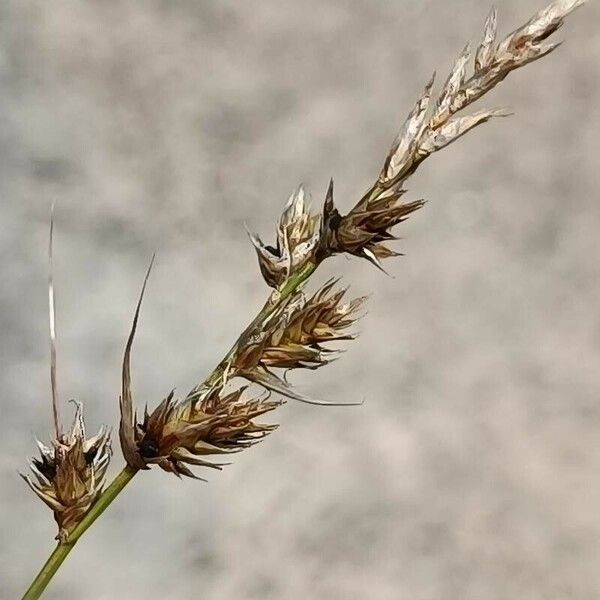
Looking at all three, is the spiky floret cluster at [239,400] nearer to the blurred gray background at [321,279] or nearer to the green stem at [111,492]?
the green stem at [111,492]

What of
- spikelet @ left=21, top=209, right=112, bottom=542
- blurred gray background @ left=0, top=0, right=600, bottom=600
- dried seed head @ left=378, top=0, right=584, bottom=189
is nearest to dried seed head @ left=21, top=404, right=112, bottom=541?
spikelet @ left=21, top=209, right=112, bottom=542

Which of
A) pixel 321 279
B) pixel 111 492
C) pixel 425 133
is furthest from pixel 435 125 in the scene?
pixel 321 279

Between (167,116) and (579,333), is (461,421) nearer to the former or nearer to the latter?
(579,333)

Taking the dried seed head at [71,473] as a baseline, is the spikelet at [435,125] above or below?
above

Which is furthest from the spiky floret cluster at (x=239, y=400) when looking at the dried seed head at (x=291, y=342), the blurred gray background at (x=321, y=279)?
the blurred gray background at (x=321, y=279)

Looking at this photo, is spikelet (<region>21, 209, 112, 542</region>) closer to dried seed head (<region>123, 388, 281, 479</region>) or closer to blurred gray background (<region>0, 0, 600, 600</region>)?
dried seed head (<region>123, 388, 281, 479</region>)

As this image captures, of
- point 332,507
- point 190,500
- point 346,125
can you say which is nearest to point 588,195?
point 346,125
